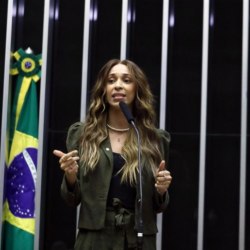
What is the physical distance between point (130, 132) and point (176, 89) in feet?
6.32

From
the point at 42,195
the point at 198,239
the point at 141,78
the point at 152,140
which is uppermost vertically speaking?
the point at 141,78

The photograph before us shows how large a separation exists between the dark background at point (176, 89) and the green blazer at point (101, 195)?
6.21 ft

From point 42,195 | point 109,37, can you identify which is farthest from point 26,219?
point 109,37

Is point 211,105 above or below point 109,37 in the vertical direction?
below

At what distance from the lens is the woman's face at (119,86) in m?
2.07

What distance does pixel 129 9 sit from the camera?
13.0 ft

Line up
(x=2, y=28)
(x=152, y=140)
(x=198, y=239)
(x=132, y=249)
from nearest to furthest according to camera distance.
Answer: (x=132, y=249) < (x=152, y=140) < (x=198, y=239) < (x=2, y=28)

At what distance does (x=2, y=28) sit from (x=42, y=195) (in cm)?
138

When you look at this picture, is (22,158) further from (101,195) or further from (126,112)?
(126,112)

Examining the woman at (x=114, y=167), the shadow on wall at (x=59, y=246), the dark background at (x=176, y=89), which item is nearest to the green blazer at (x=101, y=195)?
the woman at (x=114, y=167)

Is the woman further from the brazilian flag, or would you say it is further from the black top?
the brazilian flag

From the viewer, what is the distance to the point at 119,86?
2.08 meters

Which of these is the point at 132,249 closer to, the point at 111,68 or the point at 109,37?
the point at 111,68

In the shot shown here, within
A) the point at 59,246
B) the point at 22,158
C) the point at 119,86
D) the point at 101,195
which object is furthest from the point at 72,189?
the point at 59,246
